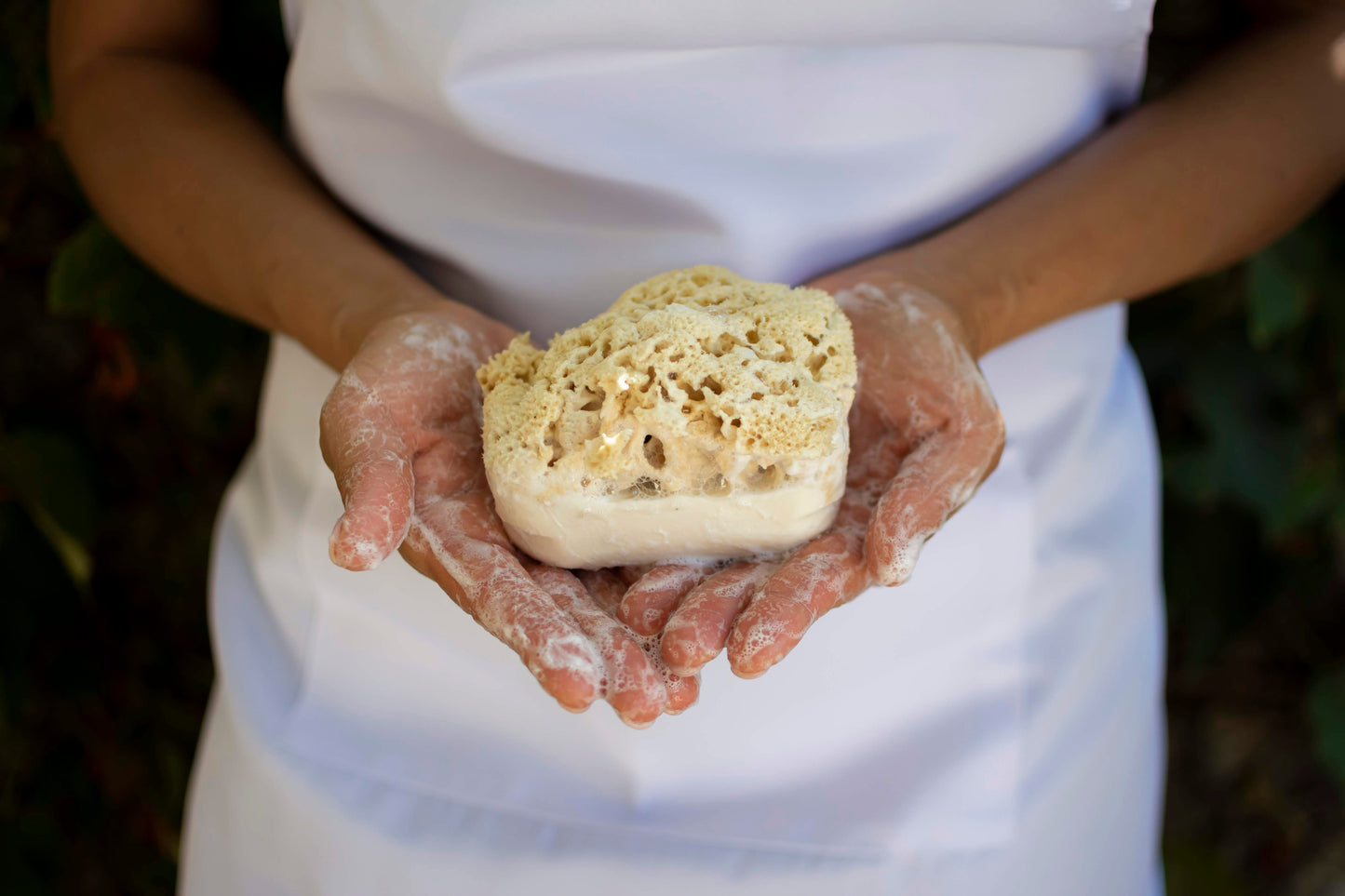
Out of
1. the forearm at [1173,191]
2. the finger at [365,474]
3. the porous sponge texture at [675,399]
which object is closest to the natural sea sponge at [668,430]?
the porous sponge texture at [675,399]

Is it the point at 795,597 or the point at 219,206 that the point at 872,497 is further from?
the point at 219,206

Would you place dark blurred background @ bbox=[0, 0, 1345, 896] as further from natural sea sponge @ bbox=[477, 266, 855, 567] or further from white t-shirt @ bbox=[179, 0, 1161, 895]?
natural sea sponge @ bbox=[477, 266, 855, 567]

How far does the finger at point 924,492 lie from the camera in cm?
86

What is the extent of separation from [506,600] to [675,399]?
0.86 ft

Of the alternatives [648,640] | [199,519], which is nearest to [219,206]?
[648,640]

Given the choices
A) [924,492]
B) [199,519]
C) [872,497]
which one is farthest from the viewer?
[199,519]

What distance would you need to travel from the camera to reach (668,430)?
0.94m

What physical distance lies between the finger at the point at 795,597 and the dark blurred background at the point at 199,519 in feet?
2.49

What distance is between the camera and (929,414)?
979 millimetres

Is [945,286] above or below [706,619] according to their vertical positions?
above

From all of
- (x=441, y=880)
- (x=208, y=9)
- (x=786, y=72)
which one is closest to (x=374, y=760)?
(x=441, y=880)

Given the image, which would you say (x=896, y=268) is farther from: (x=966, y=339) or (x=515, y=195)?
(x=515, y=195)

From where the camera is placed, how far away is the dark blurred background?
165 centimetres

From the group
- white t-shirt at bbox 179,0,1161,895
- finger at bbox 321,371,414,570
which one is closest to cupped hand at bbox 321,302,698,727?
finger at bbox 321,371,414,570
